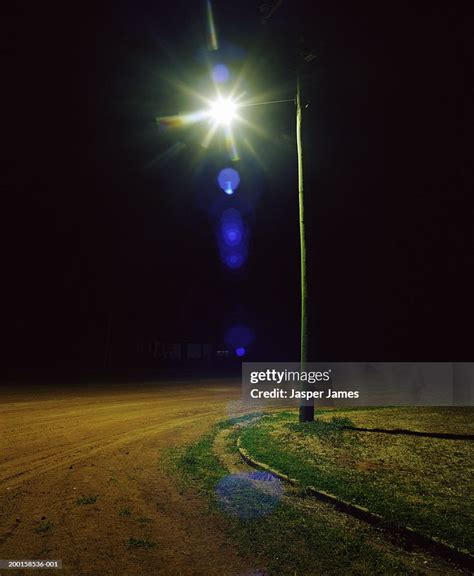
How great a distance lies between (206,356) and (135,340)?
9.75 m

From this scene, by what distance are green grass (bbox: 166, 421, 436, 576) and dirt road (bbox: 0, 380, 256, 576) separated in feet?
0.80

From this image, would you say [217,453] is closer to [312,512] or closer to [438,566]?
[312,512]

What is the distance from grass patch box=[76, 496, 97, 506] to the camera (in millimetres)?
5203

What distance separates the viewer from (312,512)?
16.3 feet

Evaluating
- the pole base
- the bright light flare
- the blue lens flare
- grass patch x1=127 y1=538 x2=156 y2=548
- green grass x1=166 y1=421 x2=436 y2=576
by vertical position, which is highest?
the bright light flare

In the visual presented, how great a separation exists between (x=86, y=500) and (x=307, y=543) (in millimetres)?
2875

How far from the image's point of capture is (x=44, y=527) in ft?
14.7

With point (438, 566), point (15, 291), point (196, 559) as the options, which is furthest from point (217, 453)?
point (15, 291)

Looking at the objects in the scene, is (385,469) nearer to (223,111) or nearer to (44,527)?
(44,527)

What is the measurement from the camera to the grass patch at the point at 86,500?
5.20m

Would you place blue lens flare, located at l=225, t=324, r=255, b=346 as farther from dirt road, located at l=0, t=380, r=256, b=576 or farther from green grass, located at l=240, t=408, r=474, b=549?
green grass, located at l=240, t=408, r=474, b=549

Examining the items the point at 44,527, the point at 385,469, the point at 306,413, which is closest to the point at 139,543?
the point at 44,527

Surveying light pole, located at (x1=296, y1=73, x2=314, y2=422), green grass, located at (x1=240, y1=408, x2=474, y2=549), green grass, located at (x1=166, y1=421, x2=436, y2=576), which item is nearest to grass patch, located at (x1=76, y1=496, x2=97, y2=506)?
green grass, located at (x1=166, y1=421, x2=436, y2=576)

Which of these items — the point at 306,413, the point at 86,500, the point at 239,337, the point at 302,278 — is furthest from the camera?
the point at 239,337
